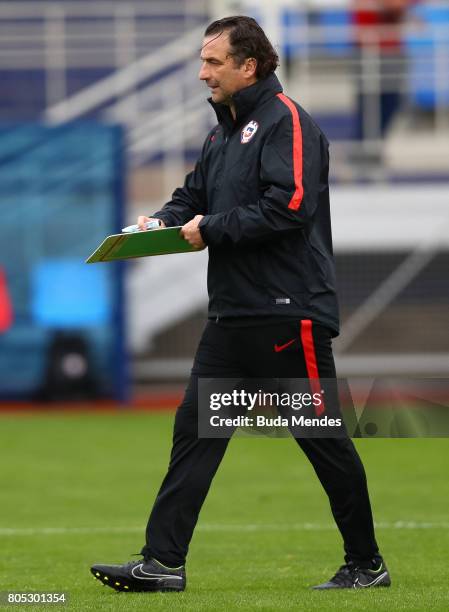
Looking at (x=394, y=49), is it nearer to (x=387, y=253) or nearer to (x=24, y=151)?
(x=387, y=253)

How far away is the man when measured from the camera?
510cm

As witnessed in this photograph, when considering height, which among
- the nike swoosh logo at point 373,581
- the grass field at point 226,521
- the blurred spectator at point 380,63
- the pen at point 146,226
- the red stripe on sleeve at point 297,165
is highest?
the blurred spectator at point 380,63

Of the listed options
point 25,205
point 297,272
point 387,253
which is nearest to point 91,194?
point 25,205

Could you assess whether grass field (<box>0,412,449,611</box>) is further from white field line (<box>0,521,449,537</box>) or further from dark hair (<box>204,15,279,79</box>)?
dark hair (<box>204,15,279,79</box>)

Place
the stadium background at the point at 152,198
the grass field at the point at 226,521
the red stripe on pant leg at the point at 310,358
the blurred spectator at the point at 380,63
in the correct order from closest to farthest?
the red stripe on pant leg at the point at 310,358, the grass field at the point at 226,521, the stadium background at the point at 152,198, the blurred spectator at the point at 380,63

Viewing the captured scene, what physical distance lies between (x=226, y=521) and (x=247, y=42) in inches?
134

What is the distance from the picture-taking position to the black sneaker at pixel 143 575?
527cm

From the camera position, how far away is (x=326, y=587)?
5352 millimetres

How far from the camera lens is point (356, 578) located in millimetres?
5348

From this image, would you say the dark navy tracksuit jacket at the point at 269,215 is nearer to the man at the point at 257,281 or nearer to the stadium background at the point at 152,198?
the man at the point at 257,281

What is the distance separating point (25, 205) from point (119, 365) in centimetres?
203

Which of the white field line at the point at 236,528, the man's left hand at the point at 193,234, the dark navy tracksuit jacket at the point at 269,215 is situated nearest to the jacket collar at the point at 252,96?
the dark navy tracksuit jacket at the point at 269,215

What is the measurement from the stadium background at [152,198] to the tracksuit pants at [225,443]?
5.53 metres

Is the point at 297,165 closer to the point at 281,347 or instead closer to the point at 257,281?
the point at 257,281
